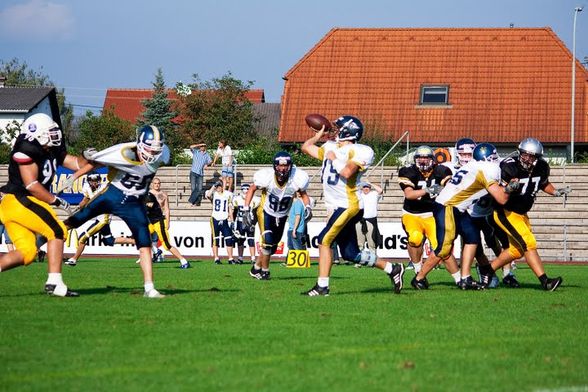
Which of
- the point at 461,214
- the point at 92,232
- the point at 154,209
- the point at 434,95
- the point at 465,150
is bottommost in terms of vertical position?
the point at 92,232

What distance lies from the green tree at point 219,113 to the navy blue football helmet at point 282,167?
104ft

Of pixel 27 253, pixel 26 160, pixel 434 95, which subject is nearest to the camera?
pixel 27 253

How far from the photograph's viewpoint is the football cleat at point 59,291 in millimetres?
11094

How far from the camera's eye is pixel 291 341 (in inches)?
312

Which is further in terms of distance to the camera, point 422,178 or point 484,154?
point 422,178

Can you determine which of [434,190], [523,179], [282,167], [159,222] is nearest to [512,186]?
[523,179]

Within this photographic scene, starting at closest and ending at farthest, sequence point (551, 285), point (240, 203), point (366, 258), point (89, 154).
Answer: point (89, 154), point (366, 258), point (551, 285), point (240, 203)

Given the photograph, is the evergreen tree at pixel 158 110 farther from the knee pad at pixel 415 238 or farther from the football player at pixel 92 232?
the knee pad at pixel 415 238

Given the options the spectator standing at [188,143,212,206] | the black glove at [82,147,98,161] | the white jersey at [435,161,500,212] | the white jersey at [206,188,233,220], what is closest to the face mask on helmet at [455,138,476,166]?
the white jersey at [435,161,500,212]

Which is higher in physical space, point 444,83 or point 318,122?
point 444,83

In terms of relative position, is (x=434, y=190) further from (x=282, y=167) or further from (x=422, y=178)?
(x=282, y=167)

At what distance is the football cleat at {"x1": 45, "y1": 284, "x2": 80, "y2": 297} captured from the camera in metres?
11.1

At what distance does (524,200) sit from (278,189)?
4196mm

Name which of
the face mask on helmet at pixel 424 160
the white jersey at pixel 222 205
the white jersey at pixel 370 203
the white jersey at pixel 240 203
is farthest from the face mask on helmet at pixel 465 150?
the white jersey at pixel 222 205
